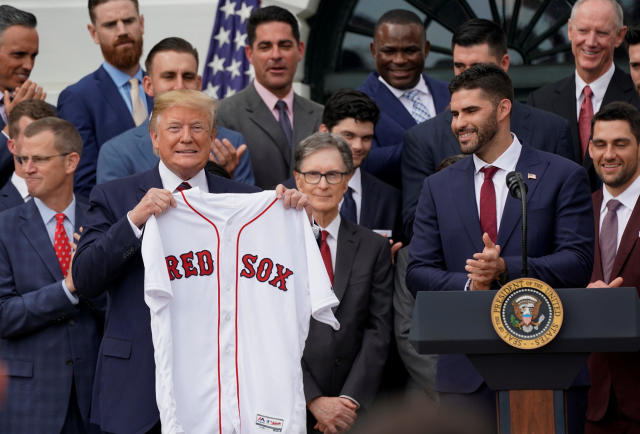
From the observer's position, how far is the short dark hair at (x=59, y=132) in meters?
5.45

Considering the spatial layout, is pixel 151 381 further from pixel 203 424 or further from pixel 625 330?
pixel 625 330

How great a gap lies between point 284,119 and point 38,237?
1.72m

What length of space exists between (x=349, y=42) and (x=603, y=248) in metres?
4.50

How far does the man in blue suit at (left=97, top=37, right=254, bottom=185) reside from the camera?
18.1 feet

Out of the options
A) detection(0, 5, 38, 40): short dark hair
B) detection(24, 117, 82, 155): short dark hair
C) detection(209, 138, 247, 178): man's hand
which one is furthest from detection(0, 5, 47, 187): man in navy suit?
detection(209, 138, 247, 178): man's hand

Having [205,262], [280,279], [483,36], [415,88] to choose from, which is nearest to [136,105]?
[415,88]

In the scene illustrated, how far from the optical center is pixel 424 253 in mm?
4754

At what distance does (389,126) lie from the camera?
629cm

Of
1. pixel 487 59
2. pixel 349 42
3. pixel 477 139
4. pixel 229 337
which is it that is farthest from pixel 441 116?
pixel 349 42

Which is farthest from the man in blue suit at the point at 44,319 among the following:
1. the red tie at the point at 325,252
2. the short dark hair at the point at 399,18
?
the short dark hair at the point at 399,18

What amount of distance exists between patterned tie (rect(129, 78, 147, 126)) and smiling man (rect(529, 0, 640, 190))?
2.29m

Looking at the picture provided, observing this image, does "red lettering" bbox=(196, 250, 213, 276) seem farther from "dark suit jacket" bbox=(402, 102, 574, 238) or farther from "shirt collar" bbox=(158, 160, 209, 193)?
"dark suit jacket" bbox=(402, 102, 574, 238)

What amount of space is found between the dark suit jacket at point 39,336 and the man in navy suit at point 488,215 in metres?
1.61

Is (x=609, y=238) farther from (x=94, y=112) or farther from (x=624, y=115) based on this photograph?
(x=94, y=112)
